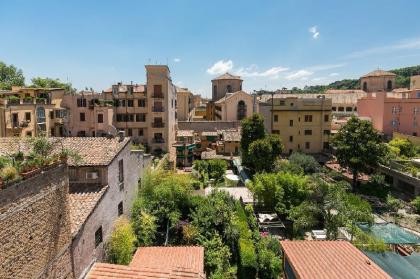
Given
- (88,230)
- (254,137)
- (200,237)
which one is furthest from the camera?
(254,137)

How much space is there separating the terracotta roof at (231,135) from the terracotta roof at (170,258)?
34.6 meters

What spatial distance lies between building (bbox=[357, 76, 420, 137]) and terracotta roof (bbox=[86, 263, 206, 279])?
5380 centimetres

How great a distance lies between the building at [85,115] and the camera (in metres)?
47.6

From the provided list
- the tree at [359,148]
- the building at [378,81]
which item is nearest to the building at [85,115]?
the tree at [359,148]

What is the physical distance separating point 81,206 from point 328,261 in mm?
12009

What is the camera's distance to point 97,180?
18.7m

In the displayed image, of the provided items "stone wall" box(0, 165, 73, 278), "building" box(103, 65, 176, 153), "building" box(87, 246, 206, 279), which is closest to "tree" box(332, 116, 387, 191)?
"building" box(103, 65, 176, 153)

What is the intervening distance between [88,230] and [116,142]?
7.42 meters

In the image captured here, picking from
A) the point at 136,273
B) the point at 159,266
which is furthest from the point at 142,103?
the point at 136,273

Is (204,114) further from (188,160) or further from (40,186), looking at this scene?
(40,186)

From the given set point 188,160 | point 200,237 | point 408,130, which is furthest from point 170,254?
point 408,130

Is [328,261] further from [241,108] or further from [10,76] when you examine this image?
[10,76]

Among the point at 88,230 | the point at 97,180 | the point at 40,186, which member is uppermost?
the point at 40,186

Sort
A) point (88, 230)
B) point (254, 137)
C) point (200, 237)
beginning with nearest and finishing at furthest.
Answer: point (88, 230) → point (200, 237) → point (254, 137)
